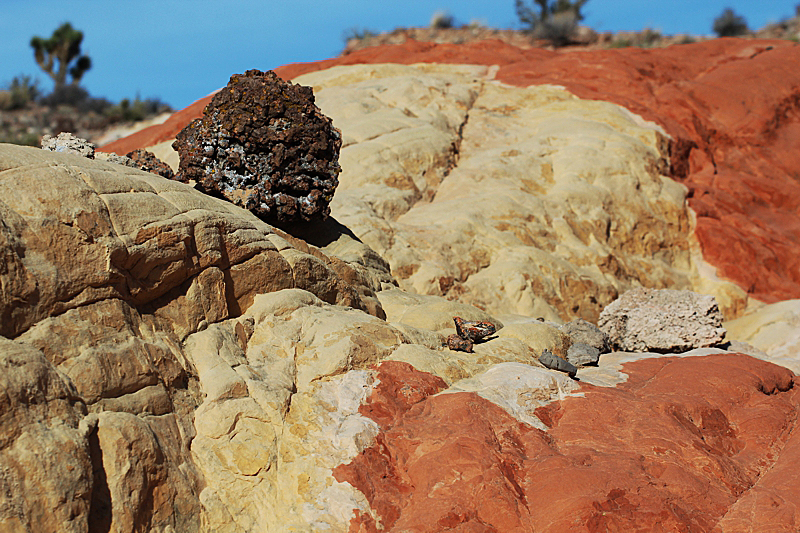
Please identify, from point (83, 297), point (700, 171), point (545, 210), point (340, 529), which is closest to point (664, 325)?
point (545, 210)

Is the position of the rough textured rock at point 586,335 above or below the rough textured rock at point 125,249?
below

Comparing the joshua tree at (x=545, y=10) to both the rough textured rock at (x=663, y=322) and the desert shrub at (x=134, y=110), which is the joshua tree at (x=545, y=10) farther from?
the rough textured rock at (x=663, y=322)

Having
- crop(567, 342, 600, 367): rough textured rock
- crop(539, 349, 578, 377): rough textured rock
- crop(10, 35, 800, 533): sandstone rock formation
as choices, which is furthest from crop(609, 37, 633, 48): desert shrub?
crop(539, 349, 578, 377): rough textured rock

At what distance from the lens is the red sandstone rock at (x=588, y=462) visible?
4676 mm

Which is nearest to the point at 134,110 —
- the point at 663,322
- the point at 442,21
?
the point at 442,21

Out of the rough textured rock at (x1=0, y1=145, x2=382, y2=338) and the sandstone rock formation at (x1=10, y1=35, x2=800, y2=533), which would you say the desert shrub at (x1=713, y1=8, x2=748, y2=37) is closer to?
the sandstone rock formation at (x1=10, y1=35, x2=800, y2=533)

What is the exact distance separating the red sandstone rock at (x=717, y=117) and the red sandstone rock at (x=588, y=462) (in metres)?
9.05

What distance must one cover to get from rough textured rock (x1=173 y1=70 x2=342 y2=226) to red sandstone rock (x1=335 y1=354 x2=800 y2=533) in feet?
11.3

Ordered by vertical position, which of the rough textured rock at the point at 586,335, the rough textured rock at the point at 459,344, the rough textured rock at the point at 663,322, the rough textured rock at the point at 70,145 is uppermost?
the rough textured rock at the point at 70,145

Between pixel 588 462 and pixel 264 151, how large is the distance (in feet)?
18.5

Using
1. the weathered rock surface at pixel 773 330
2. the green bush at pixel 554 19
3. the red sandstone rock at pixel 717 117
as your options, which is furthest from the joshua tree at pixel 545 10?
the weathered rock surface at pixel 773 330

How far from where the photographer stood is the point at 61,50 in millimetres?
40750

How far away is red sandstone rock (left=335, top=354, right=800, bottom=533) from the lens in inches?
184

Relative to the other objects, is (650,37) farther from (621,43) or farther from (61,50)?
(61,50)
